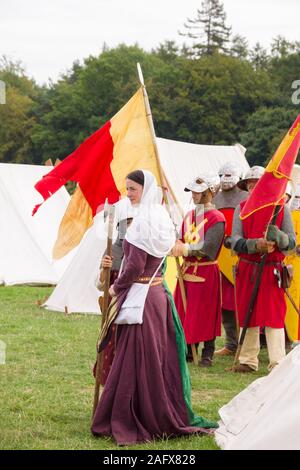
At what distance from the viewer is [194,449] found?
15.6 ft

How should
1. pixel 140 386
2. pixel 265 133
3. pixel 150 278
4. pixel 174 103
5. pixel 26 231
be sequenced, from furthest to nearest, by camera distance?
pixel 174 103 < pixel 265 133 < pixel 26 231 < pixel 150 278 < pixel 140 386

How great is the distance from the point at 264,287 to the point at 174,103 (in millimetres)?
39321

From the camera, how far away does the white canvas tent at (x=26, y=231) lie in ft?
45.4

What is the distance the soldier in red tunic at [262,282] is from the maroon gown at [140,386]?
212cm

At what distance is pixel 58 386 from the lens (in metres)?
6.38

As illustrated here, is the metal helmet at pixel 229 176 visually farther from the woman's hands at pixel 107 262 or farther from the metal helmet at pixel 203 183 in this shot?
→ the woman's hands at pixel 107 262

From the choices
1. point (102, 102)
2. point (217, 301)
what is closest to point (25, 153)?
point (102, 102)

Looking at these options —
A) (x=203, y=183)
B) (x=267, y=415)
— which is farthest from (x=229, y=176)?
(x=267, y=415)

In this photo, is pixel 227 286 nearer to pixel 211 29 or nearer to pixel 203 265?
pixel 203 265

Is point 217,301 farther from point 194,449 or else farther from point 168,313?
point 194,449

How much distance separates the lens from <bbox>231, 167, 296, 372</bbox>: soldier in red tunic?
7078 millimetres

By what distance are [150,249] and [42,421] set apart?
1239 mm

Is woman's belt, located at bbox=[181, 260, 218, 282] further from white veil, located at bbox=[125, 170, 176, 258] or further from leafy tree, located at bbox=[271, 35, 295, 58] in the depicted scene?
leafy tree, located at bbox=[271, 35, 295, 58]

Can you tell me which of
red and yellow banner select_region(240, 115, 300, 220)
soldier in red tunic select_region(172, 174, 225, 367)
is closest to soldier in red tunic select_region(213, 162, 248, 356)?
soldier in red tunic select_region(172, 174, 225, 367)
